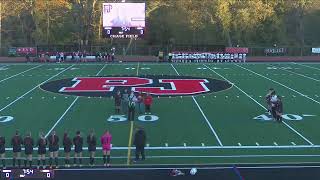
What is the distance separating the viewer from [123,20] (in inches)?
1848

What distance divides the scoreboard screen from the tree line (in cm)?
1515

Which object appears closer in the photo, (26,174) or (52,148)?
(26,174)

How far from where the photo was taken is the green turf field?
1570 cm

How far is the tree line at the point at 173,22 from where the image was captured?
63469 mm

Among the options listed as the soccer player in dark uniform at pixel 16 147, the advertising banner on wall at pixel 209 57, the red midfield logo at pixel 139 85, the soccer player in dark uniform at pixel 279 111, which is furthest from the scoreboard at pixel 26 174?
the advertising banner on wall at pixel 209 57

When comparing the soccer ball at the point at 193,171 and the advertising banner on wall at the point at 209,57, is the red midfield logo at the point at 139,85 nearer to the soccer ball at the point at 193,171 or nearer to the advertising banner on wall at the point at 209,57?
the soccer ball at the point at 193,171

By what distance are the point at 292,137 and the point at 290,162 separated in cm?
324

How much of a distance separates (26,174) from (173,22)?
187 ft

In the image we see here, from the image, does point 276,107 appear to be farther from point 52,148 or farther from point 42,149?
point 42,149

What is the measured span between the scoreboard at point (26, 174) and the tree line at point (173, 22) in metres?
51.3

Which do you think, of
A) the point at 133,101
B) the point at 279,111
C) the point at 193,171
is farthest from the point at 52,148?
the point at 279,111

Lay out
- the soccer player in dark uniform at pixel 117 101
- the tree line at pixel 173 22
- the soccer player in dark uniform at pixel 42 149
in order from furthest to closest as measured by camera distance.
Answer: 1. the tree line at pixel 173 22
2. the soccer player in dark uniform at pixel 117 101
3. the soccer player in dark uniform at pixel 42 149

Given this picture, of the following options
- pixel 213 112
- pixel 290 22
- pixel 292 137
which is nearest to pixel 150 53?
pixel 290 22

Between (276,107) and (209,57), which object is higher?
(209,57)
